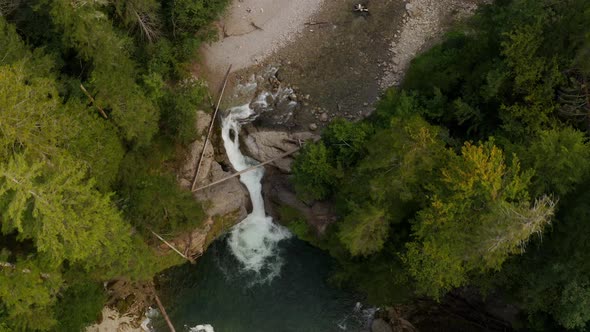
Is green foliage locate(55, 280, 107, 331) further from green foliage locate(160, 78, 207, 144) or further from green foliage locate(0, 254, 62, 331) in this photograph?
green foliage locate(160, 78, 207, 144)

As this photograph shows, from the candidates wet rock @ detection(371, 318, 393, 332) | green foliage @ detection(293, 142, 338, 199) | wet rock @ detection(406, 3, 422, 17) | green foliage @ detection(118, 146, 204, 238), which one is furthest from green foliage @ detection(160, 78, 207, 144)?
wet rock @ detection(371, 318, 393, 332)

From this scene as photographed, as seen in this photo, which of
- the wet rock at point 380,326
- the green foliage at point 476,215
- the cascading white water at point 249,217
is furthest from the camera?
the cascading white water at point 249,217

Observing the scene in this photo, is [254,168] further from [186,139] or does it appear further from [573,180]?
[573,180]

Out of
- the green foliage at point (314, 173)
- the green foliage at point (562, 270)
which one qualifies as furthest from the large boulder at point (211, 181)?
the green foliage at point (562, 270)

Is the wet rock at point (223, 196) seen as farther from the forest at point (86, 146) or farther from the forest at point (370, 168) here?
the forest at point (370, 168)

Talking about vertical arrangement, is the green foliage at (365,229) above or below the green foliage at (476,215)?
below

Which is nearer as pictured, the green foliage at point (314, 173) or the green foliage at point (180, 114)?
the green foliage at point (314, 173)

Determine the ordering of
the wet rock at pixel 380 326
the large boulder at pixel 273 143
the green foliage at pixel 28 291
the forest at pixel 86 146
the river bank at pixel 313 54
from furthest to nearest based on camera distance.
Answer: the river bank at pixel 313 54 < the large boulder at pixel 273 143 < the wet rock at pixel 380 326 < the green foliage at pixel 28 291 < the forest at pixel 86 146
